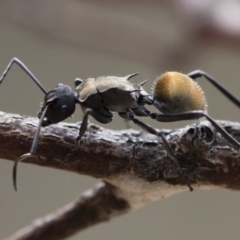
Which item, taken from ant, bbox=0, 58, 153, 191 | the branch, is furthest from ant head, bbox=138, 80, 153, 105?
the branch

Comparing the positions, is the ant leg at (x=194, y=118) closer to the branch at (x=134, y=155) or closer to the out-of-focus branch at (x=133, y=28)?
the branch at (x=134, y=155)

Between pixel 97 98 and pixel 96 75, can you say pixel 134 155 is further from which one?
pixel 96 75

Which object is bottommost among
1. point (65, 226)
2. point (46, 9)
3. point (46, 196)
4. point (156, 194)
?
point (46, 196)

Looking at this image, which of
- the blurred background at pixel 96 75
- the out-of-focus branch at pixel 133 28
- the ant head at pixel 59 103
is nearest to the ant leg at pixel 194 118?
the ant head at pixel 59 103

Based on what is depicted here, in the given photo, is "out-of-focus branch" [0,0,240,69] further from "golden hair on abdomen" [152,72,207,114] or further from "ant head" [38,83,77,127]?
"ant head" [38,83,77,127]

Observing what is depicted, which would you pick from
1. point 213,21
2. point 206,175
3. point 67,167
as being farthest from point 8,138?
point 213,21

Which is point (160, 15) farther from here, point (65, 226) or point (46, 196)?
point (65, 226)

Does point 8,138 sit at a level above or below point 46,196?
above
